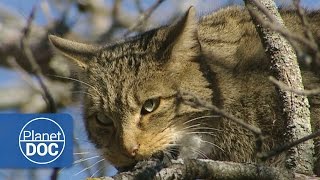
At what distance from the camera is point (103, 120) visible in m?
3.92

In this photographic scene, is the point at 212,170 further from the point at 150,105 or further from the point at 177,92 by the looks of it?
the point at 150,105

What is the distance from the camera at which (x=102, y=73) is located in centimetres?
395

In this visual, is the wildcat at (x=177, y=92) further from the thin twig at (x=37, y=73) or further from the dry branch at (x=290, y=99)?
the dry branch at (x=290, y=99)

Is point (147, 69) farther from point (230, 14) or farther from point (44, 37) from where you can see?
point (44, 37)

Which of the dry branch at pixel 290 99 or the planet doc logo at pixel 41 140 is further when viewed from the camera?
the planet doc logo at pixel 41 140

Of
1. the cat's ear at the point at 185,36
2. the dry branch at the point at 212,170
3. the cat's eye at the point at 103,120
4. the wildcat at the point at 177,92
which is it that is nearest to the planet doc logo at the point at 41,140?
the wildcat at the point at 177,92

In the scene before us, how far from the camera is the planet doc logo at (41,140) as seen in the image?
14.9 feet

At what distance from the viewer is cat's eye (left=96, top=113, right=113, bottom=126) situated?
3888 millimetres

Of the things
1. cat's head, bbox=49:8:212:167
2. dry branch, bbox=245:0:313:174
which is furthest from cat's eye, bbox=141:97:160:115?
dry branch, bbox=245:0:313:174

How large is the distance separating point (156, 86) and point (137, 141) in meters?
0.34

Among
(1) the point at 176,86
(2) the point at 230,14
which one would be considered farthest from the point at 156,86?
(2) the point at 230,14

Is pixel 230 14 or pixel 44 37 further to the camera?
pixel 44 37

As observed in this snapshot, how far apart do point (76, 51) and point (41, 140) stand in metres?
0.78

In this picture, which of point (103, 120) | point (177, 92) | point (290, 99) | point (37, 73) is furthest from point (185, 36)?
point (290, 99)
